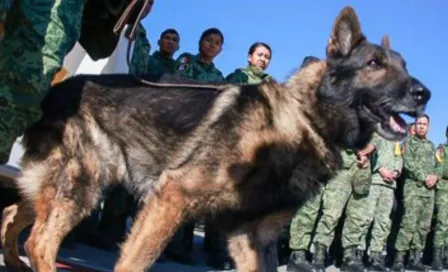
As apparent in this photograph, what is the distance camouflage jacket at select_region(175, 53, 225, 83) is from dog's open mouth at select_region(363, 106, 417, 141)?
10.2 ft

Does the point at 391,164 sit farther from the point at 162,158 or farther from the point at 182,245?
the point at 162,158

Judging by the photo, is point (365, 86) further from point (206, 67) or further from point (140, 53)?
point (206, 67)

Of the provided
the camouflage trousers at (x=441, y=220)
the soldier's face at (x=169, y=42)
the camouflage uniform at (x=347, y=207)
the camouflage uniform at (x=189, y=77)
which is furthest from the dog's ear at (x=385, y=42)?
the camouflage trousers at (x=441, y=220)

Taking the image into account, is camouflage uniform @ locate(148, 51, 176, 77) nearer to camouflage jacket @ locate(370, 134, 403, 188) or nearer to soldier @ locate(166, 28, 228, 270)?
soldier @ locate(166, 28, 228, 270)

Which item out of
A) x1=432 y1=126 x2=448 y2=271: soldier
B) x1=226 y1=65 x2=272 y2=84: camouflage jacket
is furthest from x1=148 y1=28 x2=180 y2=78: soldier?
x1=432 y1=126 x2=448 y2=271: soldier

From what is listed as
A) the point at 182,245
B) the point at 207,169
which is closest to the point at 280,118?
the point at 207,169

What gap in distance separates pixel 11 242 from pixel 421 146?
7.37 metres

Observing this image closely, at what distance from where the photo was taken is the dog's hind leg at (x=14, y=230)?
14.1ft

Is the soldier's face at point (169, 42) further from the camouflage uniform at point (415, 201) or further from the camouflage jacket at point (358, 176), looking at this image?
the camouflage uniform at point (415, 201)

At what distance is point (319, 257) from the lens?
25.4 ft

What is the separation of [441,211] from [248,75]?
5078 millimetres

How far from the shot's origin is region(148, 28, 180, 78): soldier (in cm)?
691

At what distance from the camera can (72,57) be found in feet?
17.1

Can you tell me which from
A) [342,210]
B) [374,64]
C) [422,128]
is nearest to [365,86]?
[374,64]
